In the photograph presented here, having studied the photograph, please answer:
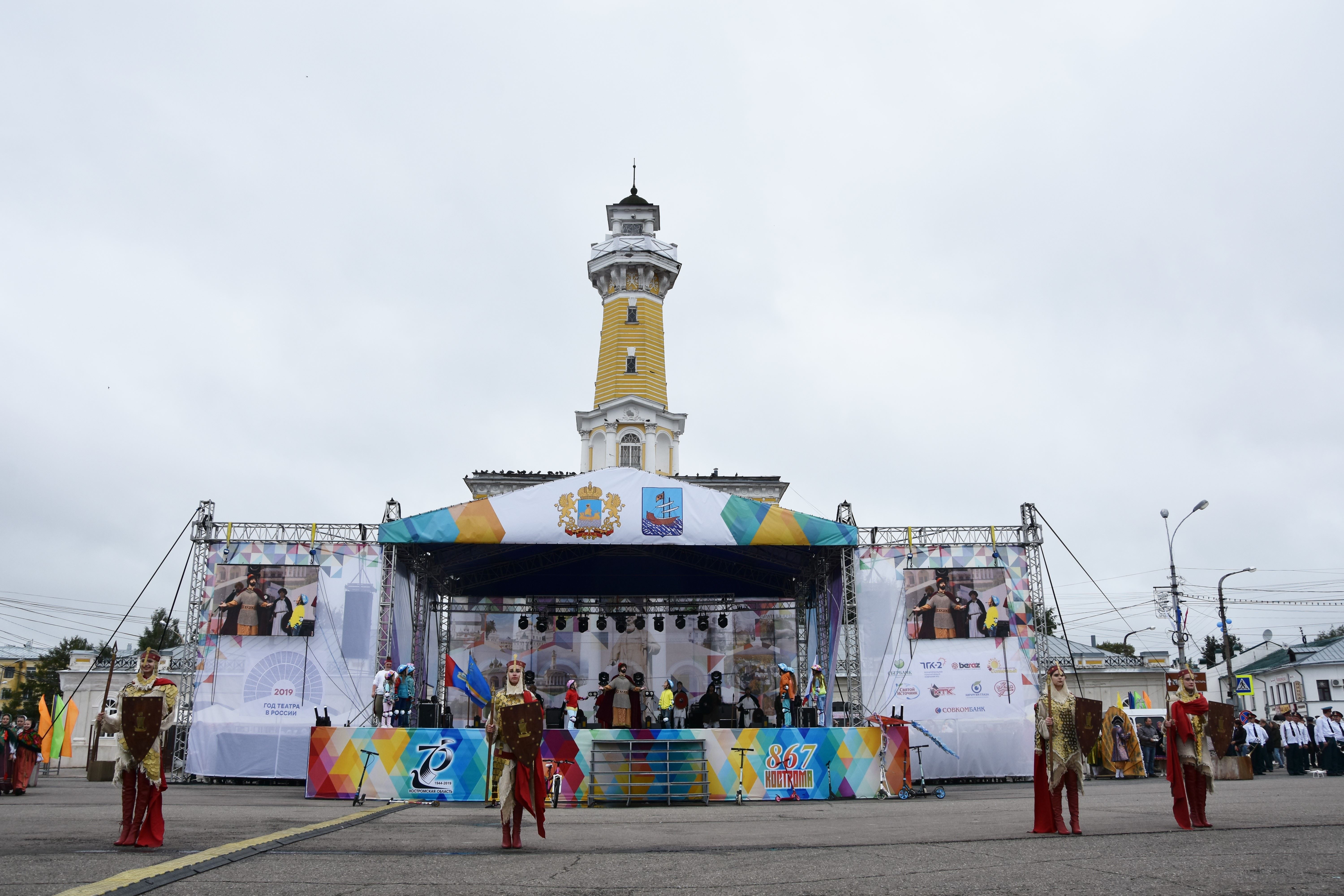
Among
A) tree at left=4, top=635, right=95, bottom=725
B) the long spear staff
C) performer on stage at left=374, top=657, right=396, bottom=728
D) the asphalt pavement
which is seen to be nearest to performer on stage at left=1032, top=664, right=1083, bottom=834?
the asphalt pavement

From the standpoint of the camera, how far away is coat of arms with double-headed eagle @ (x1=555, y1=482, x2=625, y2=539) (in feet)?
64.5

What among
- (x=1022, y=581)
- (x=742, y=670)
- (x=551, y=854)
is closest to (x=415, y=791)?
(x=551, y=854)

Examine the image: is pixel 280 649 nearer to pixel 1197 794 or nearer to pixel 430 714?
pixel 430 714

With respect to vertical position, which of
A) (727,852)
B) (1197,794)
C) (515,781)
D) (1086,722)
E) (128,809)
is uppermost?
(1086,722)

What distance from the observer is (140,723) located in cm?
767

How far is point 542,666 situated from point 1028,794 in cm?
1574

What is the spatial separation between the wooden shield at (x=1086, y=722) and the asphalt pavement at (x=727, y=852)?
0.76 metres

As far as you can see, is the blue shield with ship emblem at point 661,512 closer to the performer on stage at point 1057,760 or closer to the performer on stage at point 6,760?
the performer on stage at point 6,760

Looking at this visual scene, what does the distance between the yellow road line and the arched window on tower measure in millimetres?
28078

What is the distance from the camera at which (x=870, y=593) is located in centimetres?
2127

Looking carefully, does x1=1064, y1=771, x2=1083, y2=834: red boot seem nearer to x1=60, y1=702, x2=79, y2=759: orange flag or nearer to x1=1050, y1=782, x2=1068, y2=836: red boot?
x1=1050, y1=782, x2=1068, y2=836: red boot

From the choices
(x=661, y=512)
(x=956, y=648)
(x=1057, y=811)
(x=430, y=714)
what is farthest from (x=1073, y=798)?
(x=956, y=648)

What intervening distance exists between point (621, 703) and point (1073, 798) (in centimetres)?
1415

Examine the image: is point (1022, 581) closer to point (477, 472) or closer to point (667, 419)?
point (667, 419)
